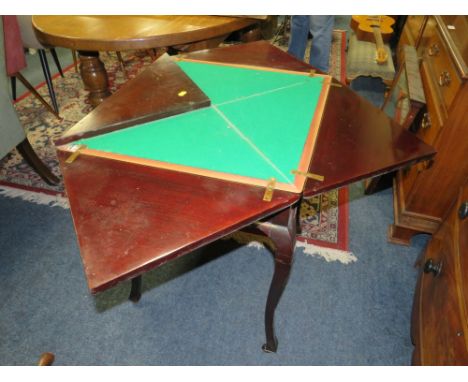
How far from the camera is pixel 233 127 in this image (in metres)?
1.03

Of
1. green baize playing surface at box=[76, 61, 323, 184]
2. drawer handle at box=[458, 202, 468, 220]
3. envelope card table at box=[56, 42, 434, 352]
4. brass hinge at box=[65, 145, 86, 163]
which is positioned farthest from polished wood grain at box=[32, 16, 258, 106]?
drawer handle at box=[458, 202, 468, 220]

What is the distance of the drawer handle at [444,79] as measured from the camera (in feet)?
4.28

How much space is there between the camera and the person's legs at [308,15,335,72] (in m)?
2.31

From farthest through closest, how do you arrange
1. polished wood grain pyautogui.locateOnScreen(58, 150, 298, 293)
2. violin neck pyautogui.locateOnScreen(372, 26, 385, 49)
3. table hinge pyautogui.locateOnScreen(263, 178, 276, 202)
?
violin neck pyautogui.locateOnScreen(372, 26, 385, 49) → table hinge pyautogui.locateOnScreen(263, 178, 276, 202) → polished wood grain pyautogui.locateOnScreen(58, 150, 298, 293)

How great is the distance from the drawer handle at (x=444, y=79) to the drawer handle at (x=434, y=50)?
0.18 m

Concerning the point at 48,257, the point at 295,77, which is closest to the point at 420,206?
the point at 295,77

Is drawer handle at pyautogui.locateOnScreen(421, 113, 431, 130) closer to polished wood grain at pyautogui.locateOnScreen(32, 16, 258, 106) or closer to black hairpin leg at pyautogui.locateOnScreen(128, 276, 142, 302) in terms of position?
polished wood grain at pyautogui.locateOnScreen(32, 16, 258, 106)

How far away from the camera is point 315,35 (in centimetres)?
239

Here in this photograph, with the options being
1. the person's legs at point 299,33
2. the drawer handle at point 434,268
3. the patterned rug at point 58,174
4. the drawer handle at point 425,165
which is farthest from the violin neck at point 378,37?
the drawer handle at point 434,268

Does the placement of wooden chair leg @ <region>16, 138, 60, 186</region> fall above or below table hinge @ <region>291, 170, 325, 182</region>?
below

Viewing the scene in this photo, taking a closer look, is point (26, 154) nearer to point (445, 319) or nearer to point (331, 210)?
point (331, 210)

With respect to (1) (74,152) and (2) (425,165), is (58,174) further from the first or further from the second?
(2) (425,165)

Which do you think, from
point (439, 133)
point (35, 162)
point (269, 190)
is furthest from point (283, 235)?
point (35, 162)

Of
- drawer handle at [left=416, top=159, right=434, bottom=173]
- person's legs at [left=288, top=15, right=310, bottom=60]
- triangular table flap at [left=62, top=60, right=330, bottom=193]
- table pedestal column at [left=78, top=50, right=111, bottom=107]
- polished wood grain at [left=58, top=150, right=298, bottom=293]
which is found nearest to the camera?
polished wood grain at [left=58, top=150, right=298, bottom=293]
